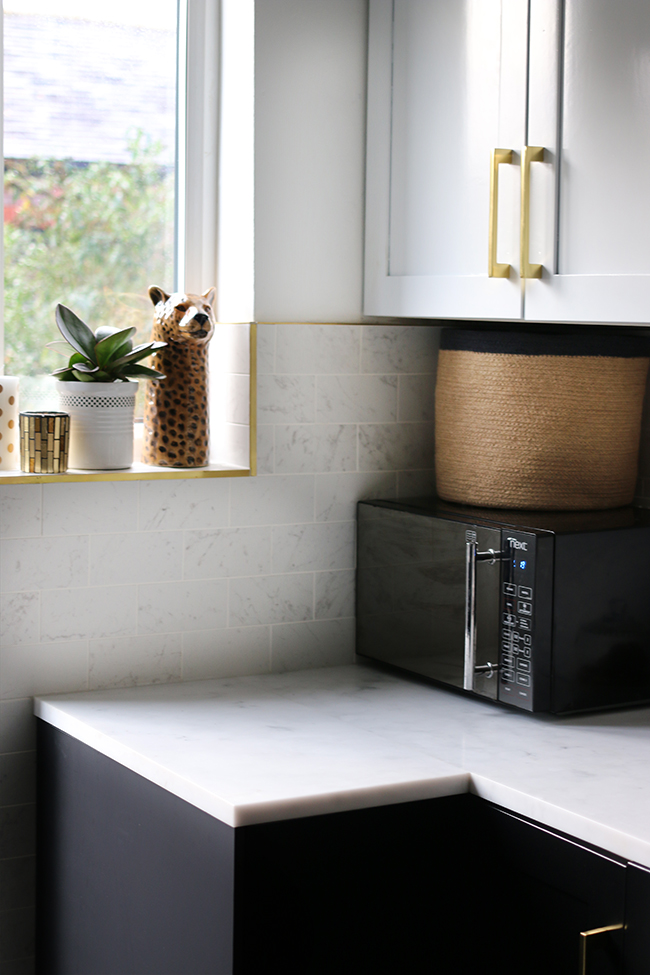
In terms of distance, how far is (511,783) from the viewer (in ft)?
4.74

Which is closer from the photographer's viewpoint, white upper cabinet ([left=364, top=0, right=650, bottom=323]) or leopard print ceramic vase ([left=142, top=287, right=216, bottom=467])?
white upper cabinet ([left=364, top=0, right=650, bottom=323])

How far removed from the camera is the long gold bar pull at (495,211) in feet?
5.74

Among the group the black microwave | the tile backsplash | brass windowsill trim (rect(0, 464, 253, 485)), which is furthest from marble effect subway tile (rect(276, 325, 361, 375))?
the black microwave

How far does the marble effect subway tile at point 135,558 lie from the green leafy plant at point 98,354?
262 mm

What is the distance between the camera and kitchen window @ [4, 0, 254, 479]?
1.96 meters

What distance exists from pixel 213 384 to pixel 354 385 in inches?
10.0

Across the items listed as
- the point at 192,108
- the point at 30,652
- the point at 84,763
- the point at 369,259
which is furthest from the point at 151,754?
the point at 192,108

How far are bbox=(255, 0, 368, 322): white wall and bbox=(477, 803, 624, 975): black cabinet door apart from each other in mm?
985

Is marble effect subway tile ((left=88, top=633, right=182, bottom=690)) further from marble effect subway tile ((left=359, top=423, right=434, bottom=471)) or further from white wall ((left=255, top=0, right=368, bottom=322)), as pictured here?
white wall ((left=255, top=0, right=368, bottom=322))

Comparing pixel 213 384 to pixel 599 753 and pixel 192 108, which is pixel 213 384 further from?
pixel 599 753

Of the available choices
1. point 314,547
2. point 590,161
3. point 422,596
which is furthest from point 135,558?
point 590,161

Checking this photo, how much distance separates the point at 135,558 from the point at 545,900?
88 cm

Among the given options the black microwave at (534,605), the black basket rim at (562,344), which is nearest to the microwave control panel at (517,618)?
the black microwave at (534,605)

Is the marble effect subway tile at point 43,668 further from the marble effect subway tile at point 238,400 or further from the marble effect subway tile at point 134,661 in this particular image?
the marble effect subway tile at point 238,400
